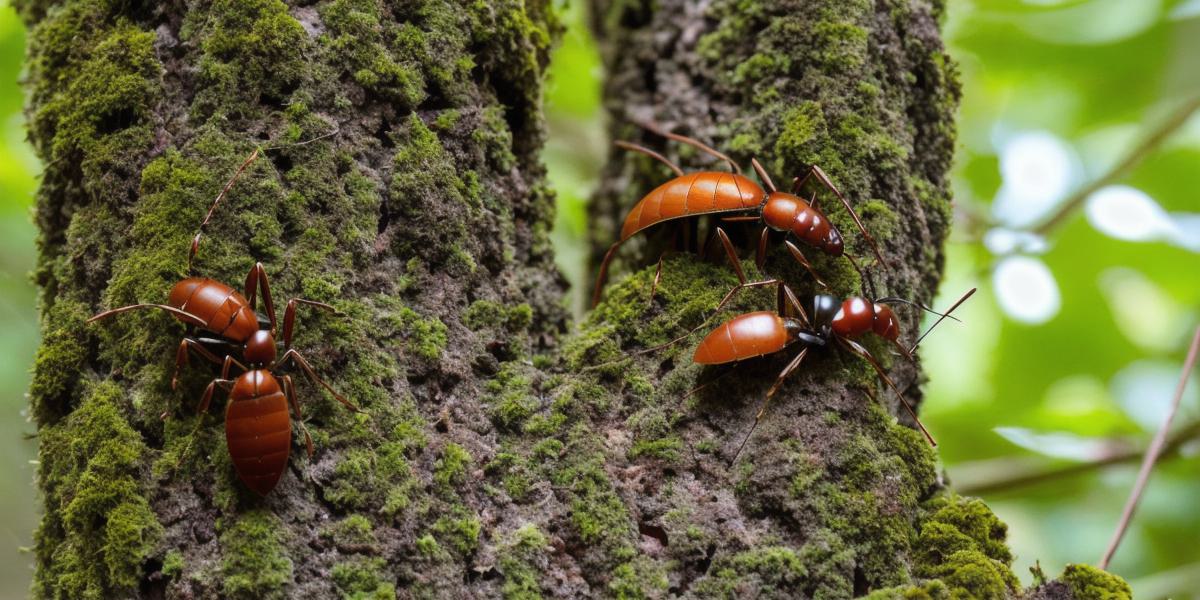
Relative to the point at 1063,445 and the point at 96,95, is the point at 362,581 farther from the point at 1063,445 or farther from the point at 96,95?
the point at 1063,445

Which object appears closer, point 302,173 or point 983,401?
point 302,173

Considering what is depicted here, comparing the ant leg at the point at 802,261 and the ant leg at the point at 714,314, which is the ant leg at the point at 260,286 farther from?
the ant leg at the point at 802,261

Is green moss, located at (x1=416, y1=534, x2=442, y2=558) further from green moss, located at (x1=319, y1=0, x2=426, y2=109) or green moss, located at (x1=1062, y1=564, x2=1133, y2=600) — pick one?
green moss, located at (x1=1062, y1=564, x2=1133, y2=600)

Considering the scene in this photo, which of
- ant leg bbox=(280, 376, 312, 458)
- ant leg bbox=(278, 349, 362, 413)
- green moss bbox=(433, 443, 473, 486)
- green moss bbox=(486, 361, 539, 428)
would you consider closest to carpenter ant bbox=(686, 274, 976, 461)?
green moss bbox=(486, 361, 539, 428)

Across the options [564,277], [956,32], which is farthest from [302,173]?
[956,32]

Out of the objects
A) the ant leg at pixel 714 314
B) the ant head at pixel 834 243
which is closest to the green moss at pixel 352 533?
the ant leg at pixel 714 314

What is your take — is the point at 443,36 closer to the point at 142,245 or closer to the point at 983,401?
the point at 142,245
